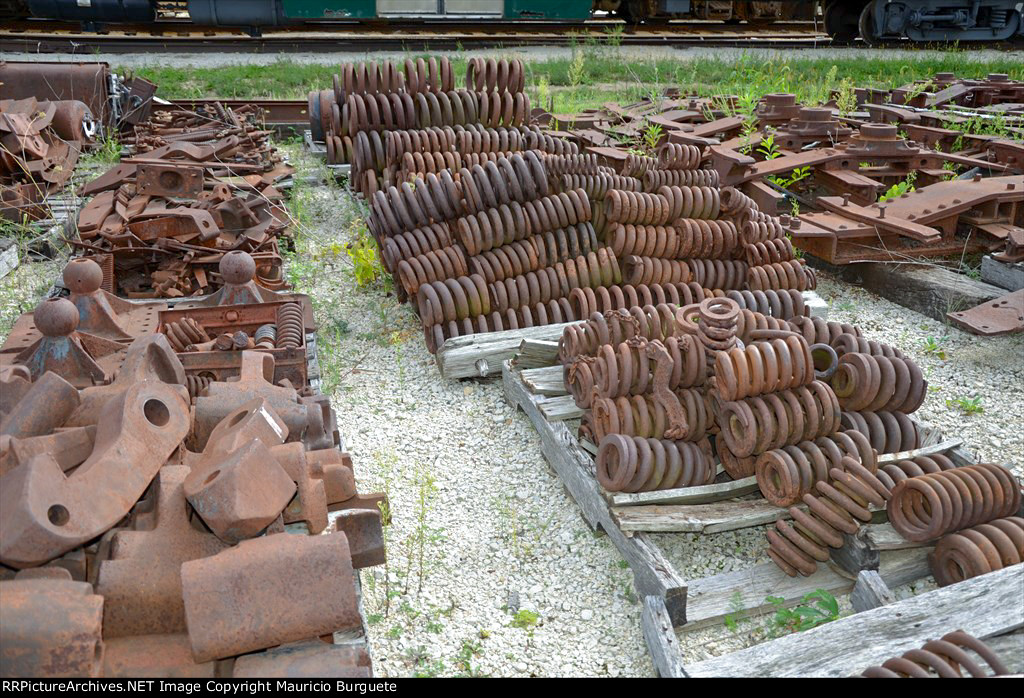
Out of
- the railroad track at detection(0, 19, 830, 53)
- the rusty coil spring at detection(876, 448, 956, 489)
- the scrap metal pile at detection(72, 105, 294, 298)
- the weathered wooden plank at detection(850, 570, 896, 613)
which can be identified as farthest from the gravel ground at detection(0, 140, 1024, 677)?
the railroad track at detection(0, 19, 830, 53)

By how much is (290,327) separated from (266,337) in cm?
12

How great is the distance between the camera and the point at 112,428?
229 cm

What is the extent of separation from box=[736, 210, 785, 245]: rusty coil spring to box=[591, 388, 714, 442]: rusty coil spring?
1800 millimetres

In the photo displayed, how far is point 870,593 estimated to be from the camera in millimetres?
2758

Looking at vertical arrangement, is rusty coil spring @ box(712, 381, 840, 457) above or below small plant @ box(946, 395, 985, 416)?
above

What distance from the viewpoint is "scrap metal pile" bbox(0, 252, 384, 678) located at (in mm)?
1903

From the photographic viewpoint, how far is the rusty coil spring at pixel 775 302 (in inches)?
172

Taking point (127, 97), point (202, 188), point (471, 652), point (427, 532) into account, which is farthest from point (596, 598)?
point (127, 97)

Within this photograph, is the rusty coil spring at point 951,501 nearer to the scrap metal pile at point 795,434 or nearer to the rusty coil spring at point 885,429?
the scrap metal pile at point 795,434

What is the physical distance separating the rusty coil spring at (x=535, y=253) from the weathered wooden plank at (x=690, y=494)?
1919 mm

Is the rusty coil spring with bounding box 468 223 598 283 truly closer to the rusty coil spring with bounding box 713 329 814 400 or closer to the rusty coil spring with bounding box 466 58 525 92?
the rusty coil spring with bounding box 713 329 814 400

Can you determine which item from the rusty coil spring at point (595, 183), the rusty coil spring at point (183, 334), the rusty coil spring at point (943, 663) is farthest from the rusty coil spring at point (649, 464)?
the rusty coil spring at point (595, 183)

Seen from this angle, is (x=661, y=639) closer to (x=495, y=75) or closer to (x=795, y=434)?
(x=795, y=434)

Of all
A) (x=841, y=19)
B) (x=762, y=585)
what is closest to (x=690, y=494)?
(x=762, y=585)
